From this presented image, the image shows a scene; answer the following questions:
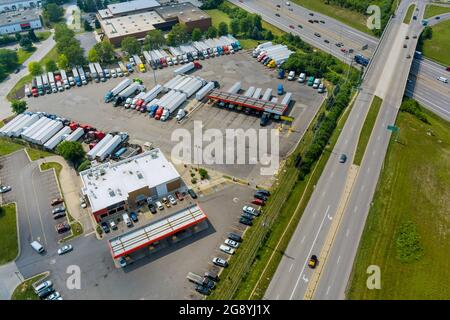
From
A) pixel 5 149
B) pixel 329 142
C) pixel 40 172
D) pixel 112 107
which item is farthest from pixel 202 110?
pixel 5 149

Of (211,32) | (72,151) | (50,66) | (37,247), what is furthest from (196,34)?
(37,247)

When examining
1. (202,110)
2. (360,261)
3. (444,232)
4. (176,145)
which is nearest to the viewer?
(360,261)

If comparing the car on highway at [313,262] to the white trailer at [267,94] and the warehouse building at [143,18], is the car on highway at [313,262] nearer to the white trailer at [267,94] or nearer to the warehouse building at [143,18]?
the white trailer at [267,94]

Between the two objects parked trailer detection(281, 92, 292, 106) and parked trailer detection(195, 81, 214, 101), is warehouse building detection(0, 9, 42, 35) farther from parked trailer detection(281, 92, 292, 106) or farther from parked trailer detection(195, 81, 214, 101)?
parked trailer detection(281, 92, 292, 106)

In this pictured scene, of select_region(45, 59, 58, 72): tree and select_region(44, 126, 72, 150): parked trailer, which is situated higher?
select_region(45, 59, 58, 72): tree

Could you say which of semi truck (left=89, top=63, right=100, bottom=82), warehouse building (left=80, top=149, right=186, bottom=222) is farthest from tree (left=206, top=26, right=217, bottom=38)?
warehouse building (left=80, top=149, right=186, bottom=222)
